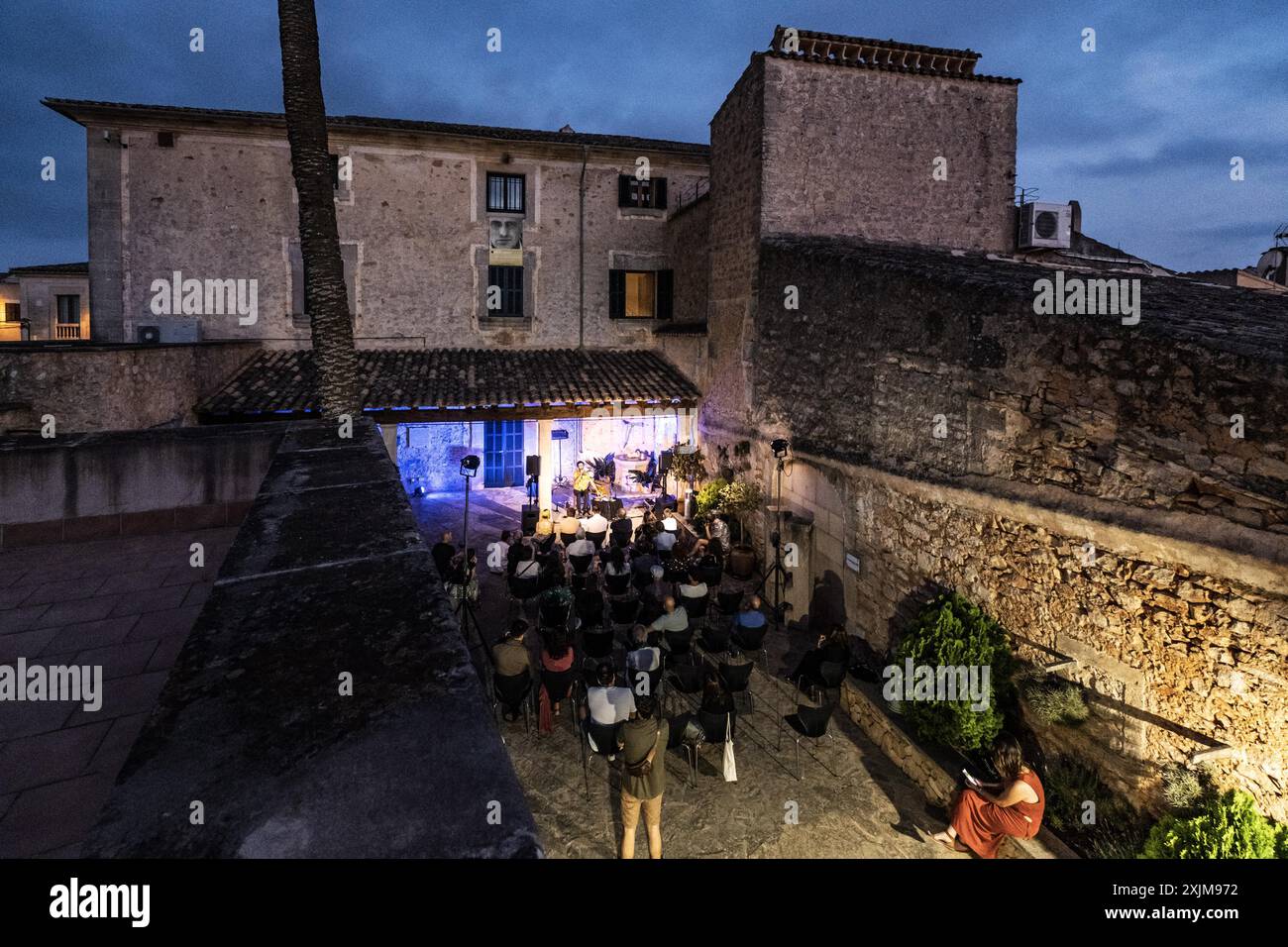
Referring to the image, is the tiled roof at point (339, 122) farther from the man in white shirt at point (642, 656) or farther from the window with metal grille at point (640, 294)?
the man in white shirt at point (642, 656)

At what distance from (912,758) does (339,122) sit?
1810 cm

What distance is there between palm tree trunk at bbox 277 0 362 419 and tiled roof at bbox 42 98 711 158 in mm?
8011

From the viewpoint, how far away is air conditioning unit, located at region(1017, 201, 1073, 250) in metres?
14.0

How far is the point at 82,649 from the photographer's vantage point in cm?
332

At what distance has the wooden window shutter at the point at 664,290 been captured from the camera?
19.5m

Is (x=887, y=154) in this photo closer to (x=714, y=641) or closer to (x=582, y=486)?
(x=582, y=486)

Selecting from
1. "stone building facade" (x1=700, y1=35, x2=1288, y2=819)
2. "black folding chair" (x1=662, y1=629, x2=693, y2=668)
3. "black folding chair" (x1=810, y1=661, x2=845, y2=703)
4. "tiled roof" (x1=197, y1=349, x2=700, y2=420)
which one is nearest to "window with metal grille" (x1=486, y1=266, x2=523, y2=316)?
"tiled roof" (x1=197, y1=349, x2=700, y2=420)

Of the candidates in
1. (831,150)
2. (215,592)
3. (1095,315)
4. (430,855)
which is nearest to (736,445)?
(831,150)

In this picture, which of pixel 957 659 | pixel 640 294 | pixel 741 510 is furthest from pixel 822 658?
pixel 640 294

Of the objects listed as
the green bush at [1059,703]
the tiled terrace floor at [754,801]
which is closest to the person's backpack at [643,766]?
the tiled terrace floor at [754,801]

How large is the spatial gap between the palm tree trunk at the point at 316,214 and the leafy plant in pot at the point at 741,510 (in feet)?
24.1

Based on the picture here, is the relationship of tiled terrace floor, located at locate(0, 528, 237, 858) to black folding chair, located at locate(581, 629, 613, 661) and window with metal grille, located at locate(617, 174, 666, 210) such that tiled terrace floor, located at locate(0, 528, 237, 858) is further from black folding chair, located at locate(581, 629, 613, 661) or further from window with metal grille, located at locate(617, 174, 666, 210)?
window with metal grille, located at locate(617, 174, 666, 210)
